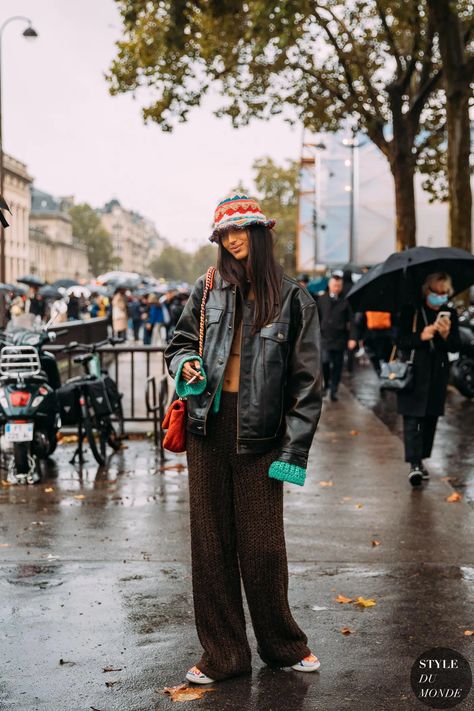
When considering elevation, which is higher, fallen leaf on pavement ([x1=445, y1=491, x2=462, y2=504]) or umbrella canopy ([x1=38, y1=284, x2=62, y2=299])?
umbrella canopy ([x1=38, y1=284, x2=62, y2=299])

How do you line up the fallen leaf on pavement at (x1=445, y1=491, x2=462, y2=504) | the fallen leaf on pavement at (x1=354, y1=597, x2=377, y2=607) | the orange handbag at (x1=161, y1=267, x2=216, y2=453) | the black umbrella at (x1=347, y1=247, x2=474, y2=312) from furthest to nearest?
the black umbrella at (x1=347, y1=247, x2=474, y2=312)
the fallen leaf on pavement at (x1=445, y1=491, x2=462, y2=504)
the fallen leaf on pavement at (x1=354, y1=597, x2=377, y2=607)
the orange handbag at (x1=161, y1=267, x2=216, y2=453)

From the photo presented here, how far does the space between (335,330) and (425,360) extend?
308 inches

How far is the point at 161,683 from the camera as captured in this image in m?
4.49

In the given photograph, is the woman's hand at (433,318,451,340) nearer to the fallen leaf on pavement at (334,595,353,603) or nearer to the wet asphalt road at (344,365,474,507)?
the wet asphalt road at (344,365,474,507)

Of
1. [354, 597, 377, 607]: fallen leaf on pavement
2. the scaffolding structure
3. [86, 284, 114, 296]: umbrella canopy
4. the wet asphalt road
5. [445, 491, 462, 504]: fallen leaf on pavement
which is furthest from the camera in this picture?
the scaffolding structure

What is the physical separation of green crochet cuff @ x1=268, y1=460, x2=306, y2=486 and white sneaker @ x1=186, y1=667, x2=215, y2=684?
2.85 ft

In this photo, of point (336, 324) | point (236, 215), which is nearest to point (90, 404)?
point (236, 215)

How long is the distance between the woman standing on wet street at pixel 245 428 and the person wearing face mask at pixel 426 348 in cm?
445

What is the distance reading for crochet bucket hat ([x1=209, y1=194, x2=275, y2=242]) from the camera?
4.43 meters

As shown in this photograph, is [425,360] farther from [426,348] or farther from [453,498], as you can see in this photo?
[453,498]

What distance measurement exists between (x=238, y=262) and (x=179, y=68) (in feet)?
60.0

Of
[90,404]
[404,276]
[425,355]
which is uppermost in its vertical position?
[404,276]

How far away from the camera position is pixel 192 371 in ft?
14.4

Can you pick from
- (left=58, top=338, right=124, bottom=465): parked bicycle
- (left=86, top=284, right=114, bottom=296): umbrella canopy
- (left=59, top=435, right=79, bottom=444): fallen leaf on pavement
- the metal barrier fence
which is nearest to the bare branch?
the metal barrier fence
